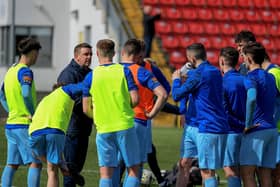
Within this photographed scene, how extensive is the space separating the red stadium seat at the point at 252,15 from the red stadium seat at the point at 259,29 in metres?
0.27

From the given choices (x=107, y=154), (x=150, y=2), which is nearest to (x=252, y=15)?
(x=150, y=2)

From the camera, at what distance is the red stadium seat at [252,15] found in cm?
3138

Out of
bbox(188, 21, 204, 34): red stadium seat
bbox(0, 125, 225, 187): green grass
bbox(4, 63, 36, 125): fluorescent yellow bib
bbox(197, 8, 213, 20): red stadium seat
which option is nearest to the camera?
bbox(4, 63, 36, 125): fluorescent yellow bib

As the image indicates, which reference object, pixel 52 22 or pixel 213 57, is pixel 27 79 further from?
pixel 52 22

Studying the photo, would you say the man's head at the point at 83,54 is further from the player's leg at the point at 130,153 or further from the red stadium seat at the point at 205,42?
the red stadium seat at the point at 205,42

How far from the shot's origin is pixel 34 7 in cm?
3938

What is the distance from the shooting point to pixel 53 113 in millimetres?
10594

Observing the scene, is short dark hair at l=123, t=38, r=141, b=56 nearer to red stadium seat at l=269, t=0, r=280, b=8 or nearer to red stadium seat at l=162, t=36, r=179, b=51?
red stadium seat at l=162, t=36, r=179, b=51

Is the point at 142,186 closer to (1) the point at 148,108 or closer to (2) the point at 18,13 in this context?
(1) the point at 148,108

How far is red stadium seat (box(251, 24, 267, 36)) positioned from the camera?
31125 mm

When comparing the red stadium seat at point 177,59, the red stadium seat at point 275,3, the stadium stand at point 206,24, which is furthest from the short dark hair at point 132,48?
the red stadium seat at point 275,3

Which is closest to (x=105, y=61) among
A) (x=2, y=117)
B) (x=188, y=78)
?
(x=188, y=78)

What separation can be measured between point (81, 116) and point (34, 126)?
4.71 feet

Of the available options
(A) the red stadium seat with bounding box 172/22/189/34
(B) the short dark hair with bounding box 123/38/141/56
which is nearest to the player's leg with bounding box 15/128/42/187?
(B) the short dark hair with bounding box 123/38/141/56
